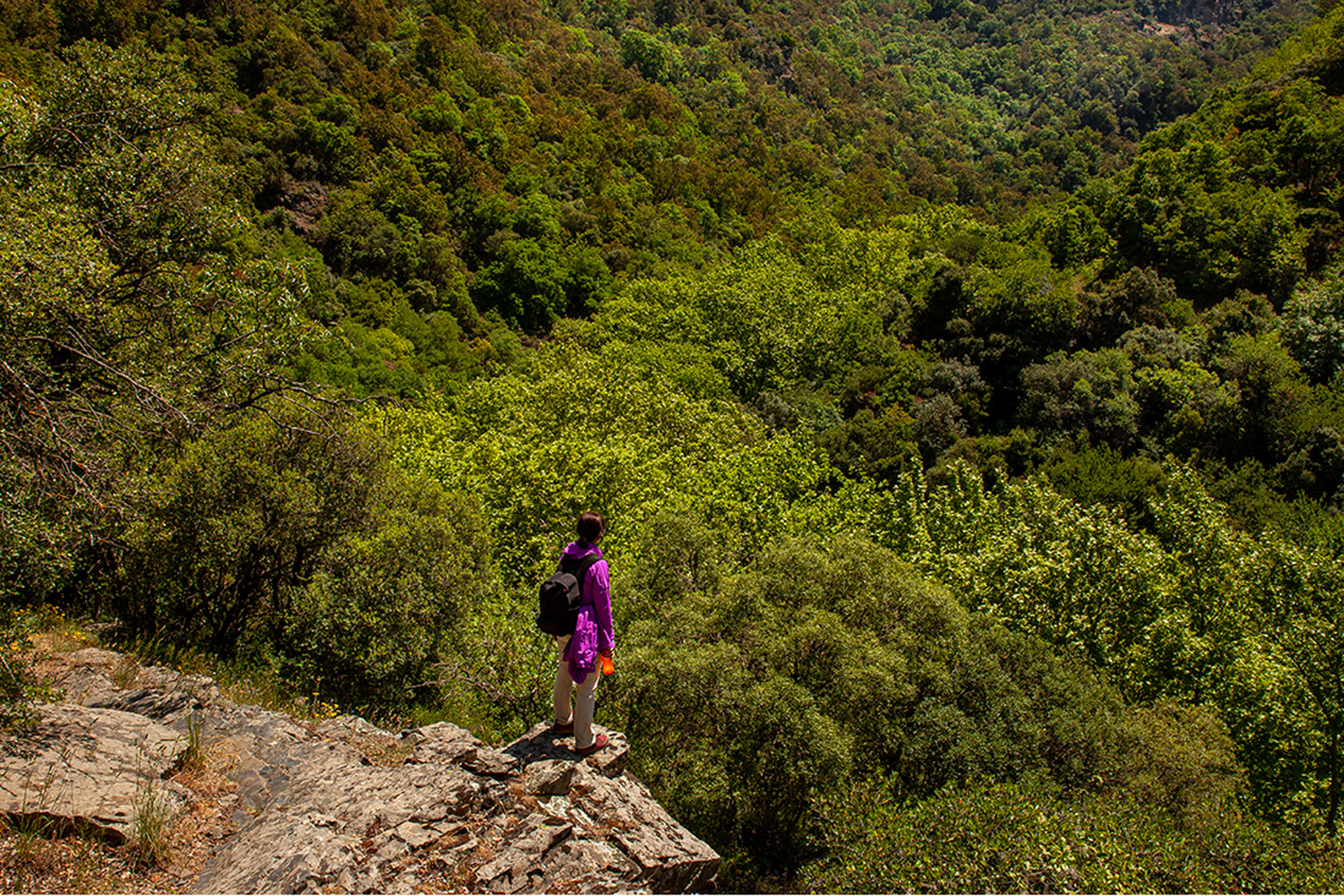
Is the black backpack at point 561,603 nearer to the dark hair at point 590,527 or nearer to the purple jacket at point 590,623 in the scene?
the purple jacket at point 590,623

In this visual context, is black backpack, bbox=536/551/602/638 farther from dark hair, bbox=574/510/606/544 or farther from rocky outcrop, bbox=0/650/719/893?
rocky outcrop, bbox=0/650/719/893

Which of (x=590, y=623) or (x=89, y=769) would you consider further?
(x=590, y=623)

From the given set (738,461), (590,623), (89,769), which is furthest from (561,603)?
(738,461)

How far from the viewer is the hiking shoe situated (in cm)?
857

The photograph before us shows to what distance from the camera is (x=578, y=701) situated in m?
8.32

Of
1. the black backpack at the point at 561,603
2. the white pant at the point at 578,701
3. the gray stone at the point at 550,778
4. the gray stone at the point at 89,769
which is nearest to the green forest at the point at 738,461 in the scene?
the gray stone at the point at 89,769

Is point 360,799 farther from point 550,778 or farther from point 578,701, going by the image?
point 578,701

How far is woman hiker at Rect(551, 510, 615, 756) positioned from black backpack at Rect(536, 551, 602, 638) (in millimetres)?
63

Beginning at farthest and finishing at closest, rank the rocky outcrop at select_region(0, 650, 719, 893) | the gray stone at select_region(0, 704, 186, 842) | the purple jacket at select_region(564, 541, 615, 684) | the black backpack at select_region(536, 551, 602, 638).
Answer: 1. the purple jacket at select_region(564, 541, 615, 684)
2. the black backpack at select_region(536, 551, 602, 638)
3. the rocky outcrop at select_region(0, 650, 719, 893)
4. the gray stone at select_region(0, 704, 186, 842)

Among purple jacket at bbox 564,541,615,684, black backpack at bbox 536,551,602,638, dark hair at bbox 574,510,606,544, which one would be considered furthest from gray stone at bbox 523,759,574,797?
dark hair at bbox 574,510,606,544

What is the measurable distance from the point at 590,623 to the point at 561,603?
1.28 ft

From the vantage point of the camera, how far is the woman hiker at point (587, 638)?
26.5 ft

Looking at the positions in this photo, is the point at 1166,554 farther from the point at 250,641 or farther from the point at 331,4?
the point at 331,4

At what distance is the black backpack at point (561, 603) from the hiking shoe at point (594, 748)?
1.39 meters
